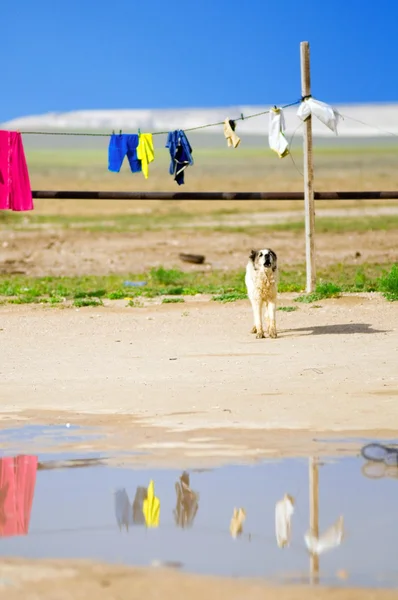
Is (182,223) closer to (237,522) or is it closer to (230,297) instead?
(230,297)

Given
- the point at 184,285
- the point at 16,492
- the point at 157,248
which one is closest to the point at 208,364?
the point at 16,492

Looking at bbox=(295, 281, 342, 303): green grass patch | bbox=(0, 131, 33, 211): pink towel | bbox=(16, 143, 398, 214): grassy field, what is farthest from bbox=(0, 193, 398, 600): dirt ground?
bbox=(16, 143, 398, 214): grassy field

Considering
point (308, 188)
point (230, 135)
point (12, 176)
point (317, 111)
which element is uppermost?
point (317, 111)

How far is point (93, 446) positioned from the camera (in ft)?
26.2

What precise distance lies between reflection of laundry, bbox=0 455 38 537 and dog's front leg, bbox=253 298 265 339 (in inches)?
229

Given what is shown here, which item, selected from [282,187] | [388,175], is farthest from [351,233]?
[388,175]

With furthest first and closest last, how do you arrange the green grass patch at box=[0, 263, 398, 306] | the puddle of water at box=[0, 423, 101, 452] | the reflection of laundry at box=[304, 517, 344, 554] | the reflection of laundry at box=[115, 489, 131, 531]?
1. the green grass patch at box=[0, 263, 398, 306]
2. the puddle of water at box=[0, 423, 101, 452]
3. the reflection of laundry at box=[115, 489, 131, 531]
4. the reflection of laundry at box=[304, 517, 344, 554]

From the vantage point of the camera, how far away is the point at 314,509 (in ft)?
20.9

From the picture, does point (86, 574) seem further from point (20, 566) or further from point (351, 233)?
point (351, 233)

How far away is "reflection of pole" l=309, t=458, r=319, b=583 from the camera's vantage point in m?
5.34

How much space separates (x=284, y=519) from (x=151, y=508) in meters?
0.72

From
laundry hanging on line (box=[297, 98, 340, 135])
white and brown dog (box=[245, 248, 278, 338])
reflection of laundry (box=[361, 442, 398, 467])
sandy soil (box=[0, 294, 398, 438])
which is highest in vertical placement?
laundry hanging on line (box=[297, 98, 340, 135])

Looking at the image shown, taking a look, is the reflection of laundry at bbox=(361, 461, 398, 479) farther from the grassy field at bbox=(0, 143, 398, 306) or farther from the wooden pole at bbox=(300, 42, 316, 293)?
the wooden pole at bbox=(300, 42, 316, 293)

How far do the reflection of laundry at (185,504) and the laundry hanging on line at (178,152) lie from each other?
36.1ft
